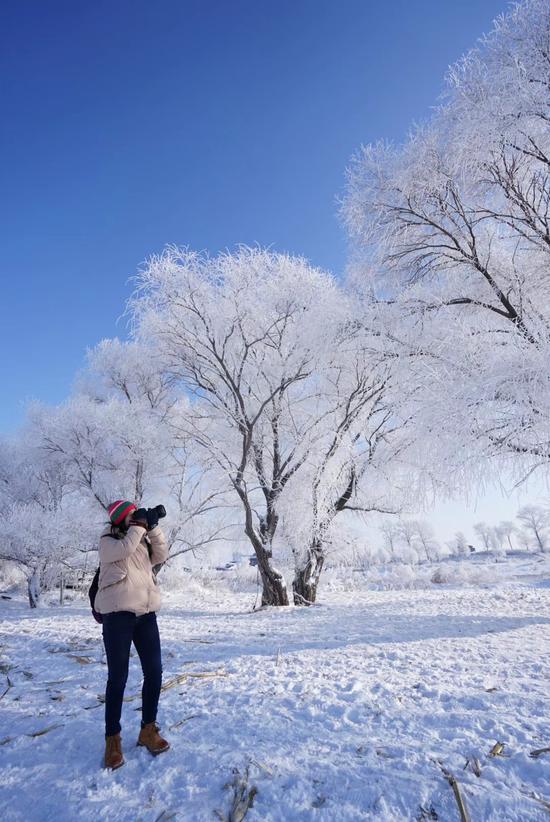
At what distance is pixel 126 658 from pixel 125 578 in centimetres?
53

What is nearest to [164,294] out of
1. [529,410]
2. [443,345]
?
[443,345]

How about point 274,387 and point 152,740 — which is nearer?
point 152,740

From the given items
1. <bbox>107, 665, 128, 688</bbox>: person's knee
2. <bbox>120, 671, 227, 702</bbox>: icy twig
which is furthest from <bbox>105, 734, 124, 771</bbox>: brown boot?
<bbox>120, 671, 227, 702</bbox>: icy twig

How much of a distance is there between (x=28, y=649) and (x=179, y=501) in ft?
29.0

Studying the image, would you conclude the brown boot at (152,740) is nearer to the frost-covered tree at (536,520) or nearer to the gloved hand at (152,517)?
the gloved hand at (152,517)

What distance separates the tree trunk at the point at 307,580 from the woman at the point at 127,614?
30.3 feet

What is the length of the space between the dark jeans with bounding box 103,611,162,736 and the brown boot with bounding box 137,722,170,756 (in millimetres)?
44

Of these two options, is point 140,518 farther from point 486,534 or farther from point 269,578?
point 486,534

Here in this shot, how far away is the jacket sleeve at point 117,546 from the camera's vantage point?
9.25 feet

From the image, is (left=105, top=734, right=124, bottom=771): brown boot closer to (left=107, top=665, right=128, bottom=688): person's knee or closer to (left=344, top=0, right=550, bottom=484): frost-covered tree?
(left=107, top=665, right=128, bottom=688): person's knee

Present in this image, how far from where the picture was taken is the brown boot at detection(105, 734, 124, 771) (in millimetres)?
2391

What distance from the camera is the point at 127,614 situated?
2.78 m

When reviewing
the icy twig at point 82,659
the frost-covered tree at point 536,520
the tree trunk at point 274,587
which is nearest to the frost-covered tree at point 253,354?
the tree trunk at point 274,587

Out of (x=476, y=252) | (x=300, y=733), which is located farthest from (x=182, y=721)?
(x=476, y=252)
